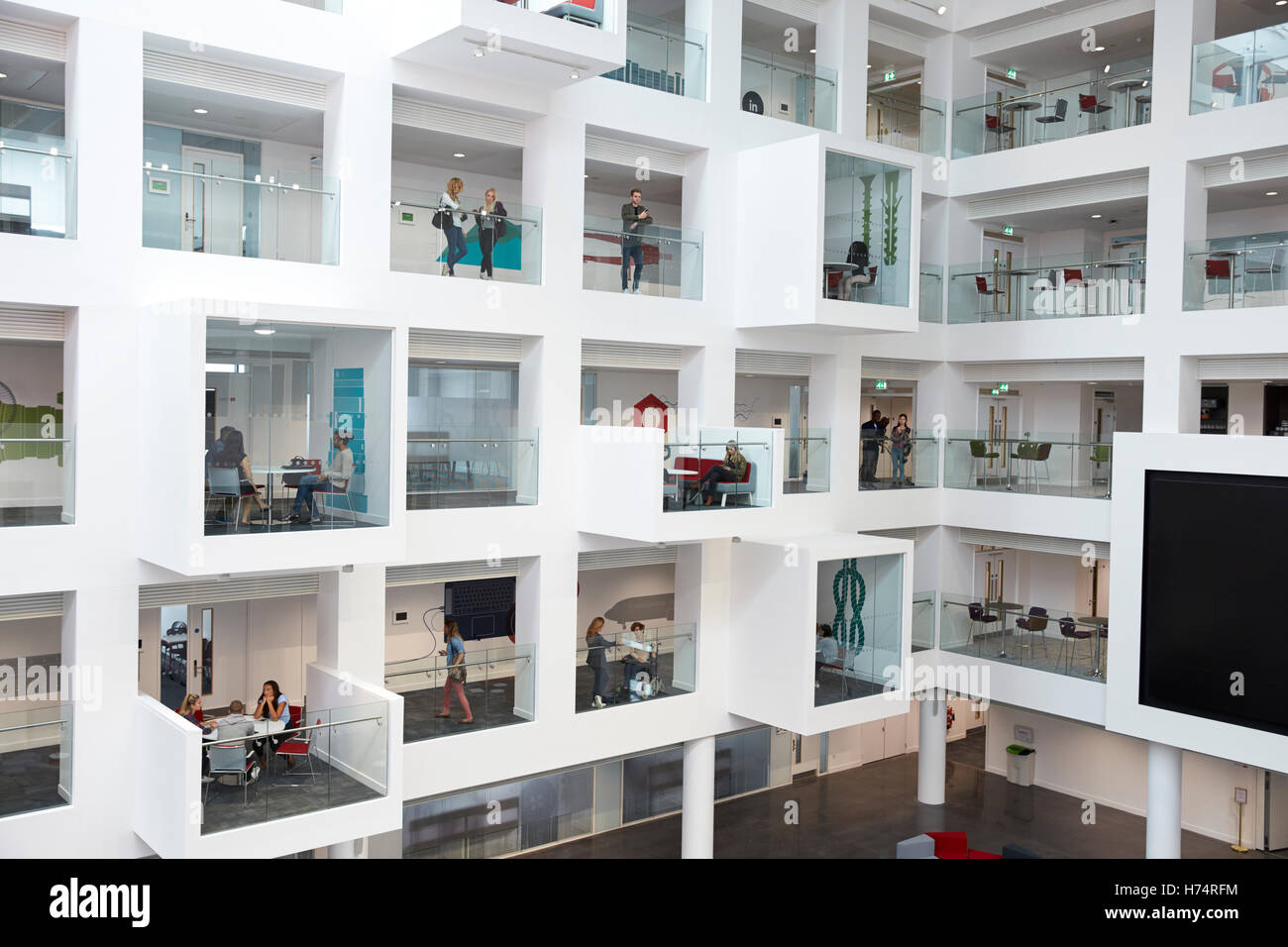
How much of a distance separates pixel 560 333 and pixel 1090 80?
35.6ft

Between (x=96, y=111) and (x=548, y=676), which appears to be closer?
(x=96, y=111)

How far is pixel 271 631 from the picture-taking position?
56.3ft

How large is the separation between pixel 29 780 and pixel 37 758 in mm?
266

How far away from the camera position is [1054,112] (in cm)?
1938

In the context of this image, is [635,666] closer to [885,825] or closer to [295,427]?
[295,427]

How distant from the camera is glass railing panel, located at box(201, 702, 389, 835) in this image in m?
11.1

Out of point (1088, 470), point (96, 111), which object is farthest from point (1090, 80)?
point (96, 111)

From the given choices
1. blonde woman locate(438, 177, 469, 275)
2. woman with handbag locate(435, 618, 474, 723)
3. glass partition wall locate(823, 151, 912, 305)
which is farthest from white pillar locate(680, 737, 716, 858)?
blonde woman locate(438, 177, 469, 275)

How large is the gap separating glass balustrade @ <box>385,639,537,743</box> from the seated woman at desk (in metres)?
3.48

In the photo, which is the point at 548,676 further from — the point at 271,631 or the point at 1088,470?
the point at 1088,470

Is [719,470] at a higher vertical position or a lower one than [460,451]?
lower

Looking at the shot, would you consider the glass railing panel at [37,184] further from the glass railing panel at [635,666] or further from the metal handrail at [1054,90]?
the metal handrail at [1054,90]

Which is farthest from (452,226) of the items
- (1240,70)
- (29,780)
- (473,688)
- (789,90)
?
(1240,70)

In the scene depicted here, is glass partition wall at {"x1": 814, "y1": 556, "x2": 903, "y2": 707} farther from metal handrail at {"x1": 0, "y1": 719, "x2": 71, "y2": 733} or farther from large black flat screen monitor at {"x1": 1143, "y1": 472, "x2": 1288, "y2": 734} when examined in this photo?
metal handrail at {"x1": 0, "y1": 719, "x2": 71, "y2": 733}
